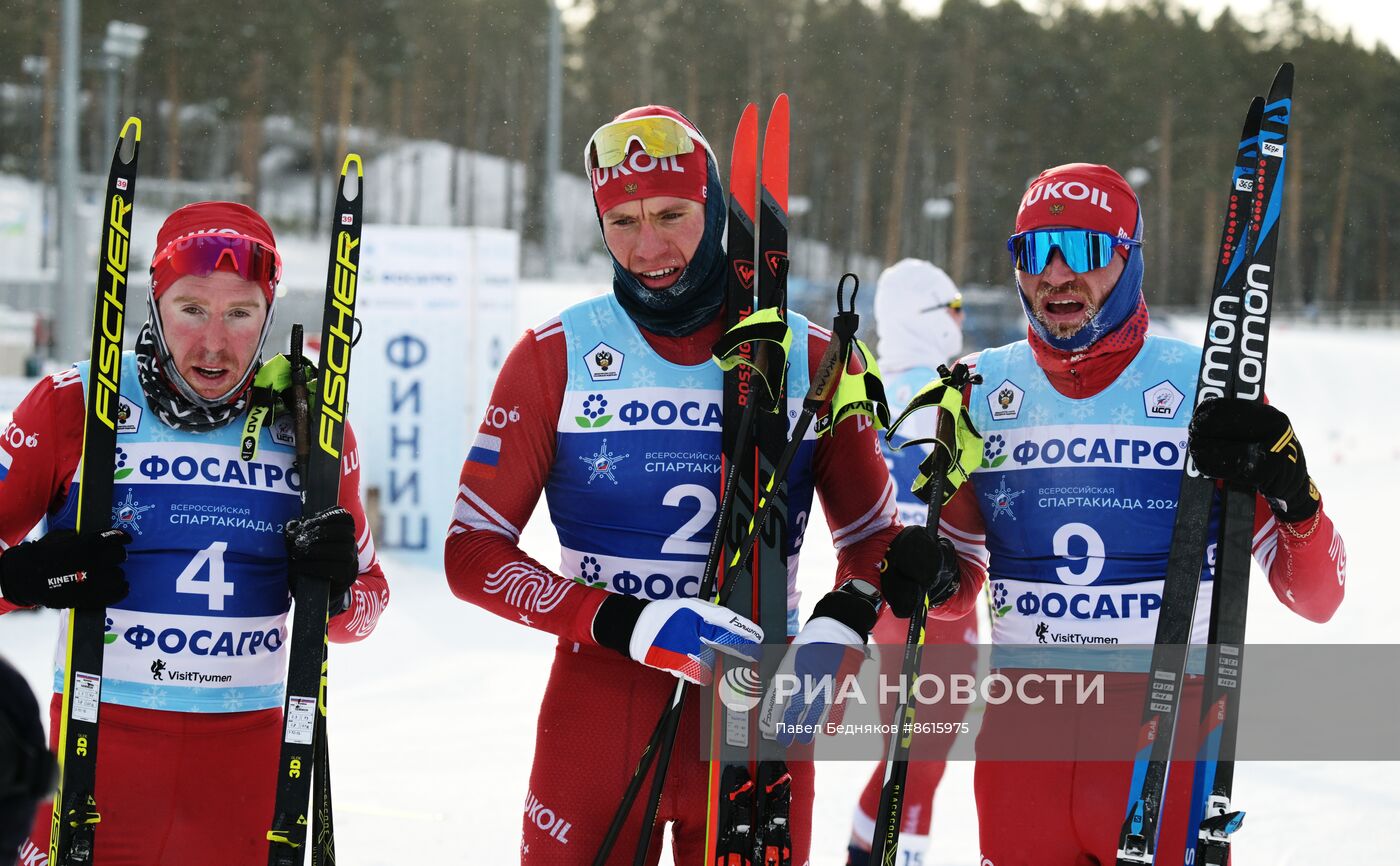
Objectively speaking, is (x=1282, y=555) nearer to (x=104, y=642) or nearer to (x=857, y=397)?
(x=857, y=397)

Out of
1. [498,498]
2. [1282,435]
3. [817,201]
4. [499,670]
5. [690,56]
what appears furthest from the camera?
[817,201]

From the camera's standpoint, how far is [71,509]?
2.47m

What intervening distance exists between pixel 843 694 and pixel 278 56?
3248cm

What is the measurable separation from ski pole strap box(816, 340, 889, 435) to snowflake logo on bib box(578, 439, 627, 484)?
0.37m

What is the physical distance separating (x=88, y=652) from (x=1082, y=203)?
198 cm

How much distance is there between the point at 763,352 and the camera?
7.71 feet

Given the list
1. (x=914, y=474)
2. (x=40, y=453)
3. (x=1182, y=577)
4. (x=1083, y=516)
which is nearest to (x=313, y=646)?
(x=40, y=453)

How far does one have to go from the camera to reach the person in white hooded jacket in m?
3.99

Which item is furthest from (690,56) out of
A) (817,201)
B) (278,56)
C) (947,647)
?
(947,647)

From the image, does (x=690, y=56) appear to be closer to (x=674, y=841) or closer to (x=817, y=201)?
(x=817, y=201)

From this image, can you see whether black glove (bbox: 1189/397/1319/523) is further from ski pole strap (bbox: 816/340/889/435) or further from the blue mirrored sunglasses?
ski pole strap (bbox: 816/340/889/435)

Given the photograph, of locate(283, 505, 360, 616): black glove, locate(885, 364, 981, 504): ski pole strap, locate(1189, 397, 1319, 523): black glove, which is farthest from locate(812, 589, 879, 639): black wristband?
locate(283, 505, 360, 616): black glove

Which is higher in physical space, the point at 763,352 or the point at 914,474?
the point at 763,352

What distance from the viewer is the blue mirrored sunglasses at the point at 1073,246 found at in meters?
2.51
